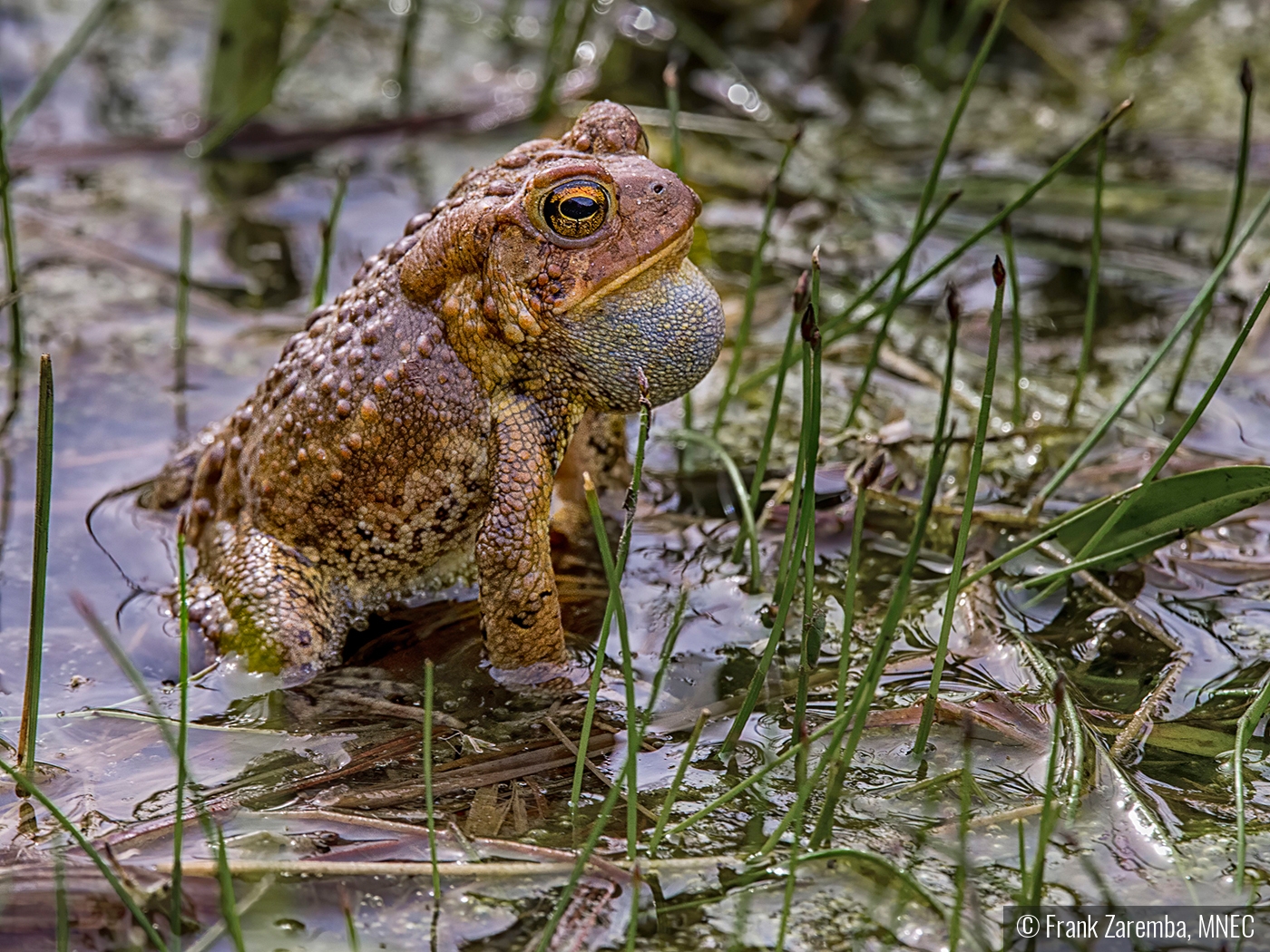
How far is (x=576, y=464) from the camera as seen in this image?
3645mm

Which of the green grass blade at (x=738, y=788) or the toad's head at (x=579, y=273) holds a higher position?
the toad's head at (x=579, y=273)

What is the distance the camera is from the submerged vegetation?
7.86 ft

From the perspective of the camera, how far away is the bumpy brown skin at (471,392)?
294 cm

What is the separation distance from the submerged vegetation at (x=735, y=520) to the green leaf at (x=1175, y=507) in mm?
11

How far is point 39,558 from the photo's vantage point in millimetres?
2473

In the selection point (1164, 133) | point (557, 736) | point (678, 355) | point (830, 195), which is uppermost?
point (1164, 133)

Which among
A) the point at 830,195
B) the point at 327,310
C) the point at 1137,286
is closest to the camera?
the point at 327,310

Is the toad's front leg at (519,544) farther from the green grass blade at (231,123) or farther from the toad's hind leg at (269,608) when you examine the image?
the green grass blade at (231,123)

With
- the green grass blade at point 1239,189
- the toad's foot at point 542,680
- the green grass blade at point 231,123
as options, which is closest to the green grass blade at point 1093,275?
the green grass blade at point 1239,189

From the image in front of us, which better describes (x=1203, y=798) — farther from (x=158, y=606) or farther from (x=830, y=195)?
(x=830, y=195)

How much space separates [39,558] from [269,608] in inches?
29.2

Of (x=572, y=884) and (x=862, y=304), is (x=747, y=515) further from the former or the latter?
(x=572, y=884)

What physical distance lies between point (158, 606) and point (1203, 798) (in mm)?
2776

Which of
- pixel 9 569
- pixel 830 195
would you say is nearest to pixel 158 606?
pixel 9 569
